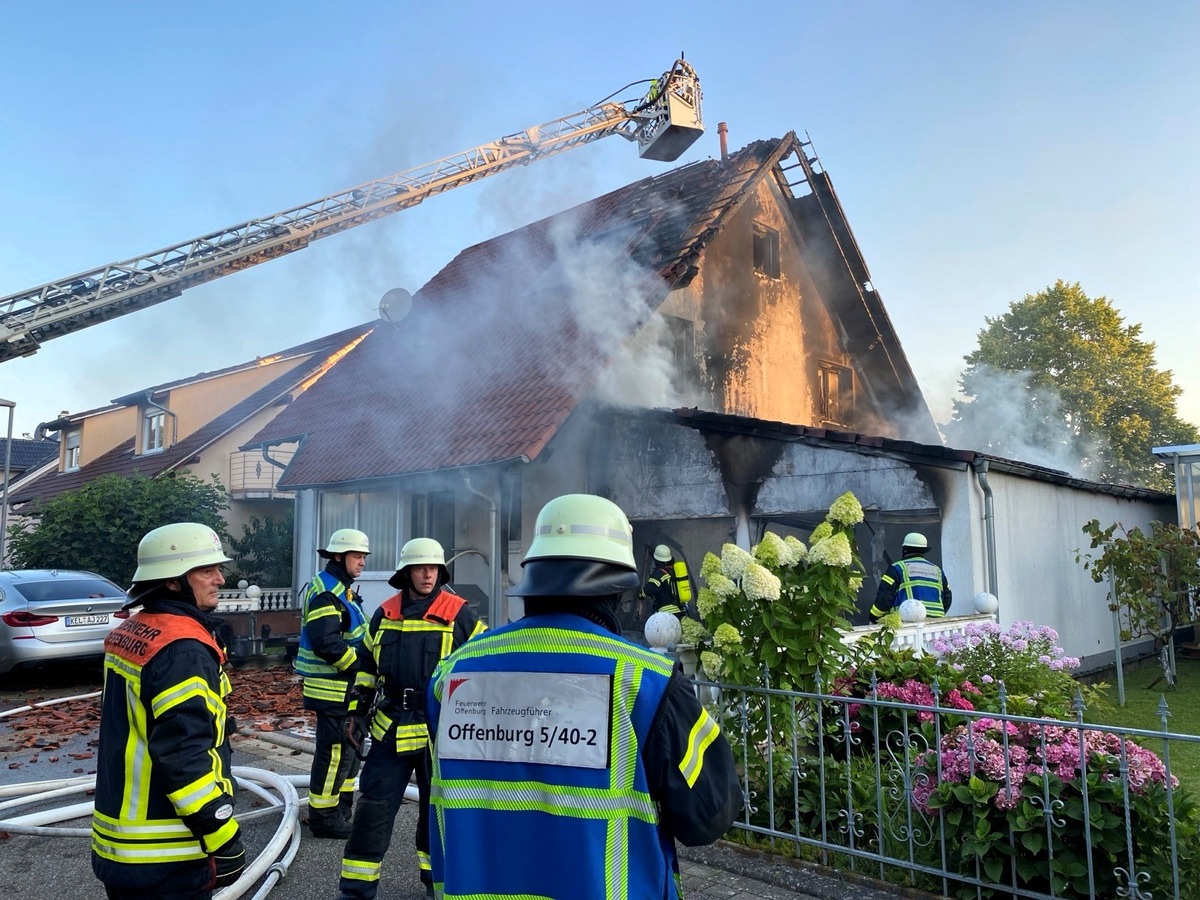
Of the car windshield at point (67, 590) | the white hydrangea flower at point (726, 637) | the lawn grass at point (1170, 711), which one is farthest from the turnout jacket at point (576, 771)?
the car windshield at point (67, 590)

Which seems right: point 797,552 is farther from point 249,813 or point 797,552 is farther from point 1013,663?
point 249,813

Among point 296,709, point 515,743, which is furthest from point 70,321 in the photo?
point 515,743

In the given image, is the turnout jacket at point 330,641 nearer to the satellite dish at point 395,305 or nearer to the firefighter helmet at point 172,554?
the firefighter helmet at point 172,554

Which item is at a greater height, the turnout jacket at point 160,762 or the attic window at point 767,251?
the attic window at point 767,251

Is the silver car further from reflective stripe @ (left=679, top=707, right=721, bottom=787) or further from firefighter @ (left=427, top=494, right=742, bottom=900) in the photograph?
reflective stripe @ (left=679, top=707, right=721, bottom=787)

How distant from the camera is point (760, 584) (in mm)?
4617

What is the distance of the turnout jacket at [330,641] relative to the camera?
16.9 feet

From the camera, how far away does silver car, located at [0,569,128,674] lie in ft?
34.4

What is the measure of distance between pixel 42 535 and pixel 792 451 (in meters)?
14.8

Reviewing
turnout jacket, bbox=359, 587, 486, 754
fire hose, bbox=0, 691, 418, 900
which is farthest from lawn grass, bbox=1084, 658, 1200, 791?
fire hose, bbox=0, 691, 418, 900

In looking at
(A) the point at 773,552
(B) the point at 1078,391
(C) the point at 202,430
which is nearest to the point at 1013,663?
(A) the point at 773,552

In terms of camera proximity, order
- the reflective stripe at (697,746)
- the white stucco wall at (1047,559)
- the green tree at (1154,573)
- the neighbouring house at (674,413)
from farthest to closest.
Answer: the neighbouring house at (674,413), the green tree at (1154,573), the white stucco wall at (1047,559), the reflective stripe at (697,746)

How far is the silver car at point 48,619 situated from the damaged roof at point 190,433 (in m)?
10.2

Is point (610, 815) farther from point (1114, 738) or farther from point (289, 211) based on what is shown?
point (289, 211)
